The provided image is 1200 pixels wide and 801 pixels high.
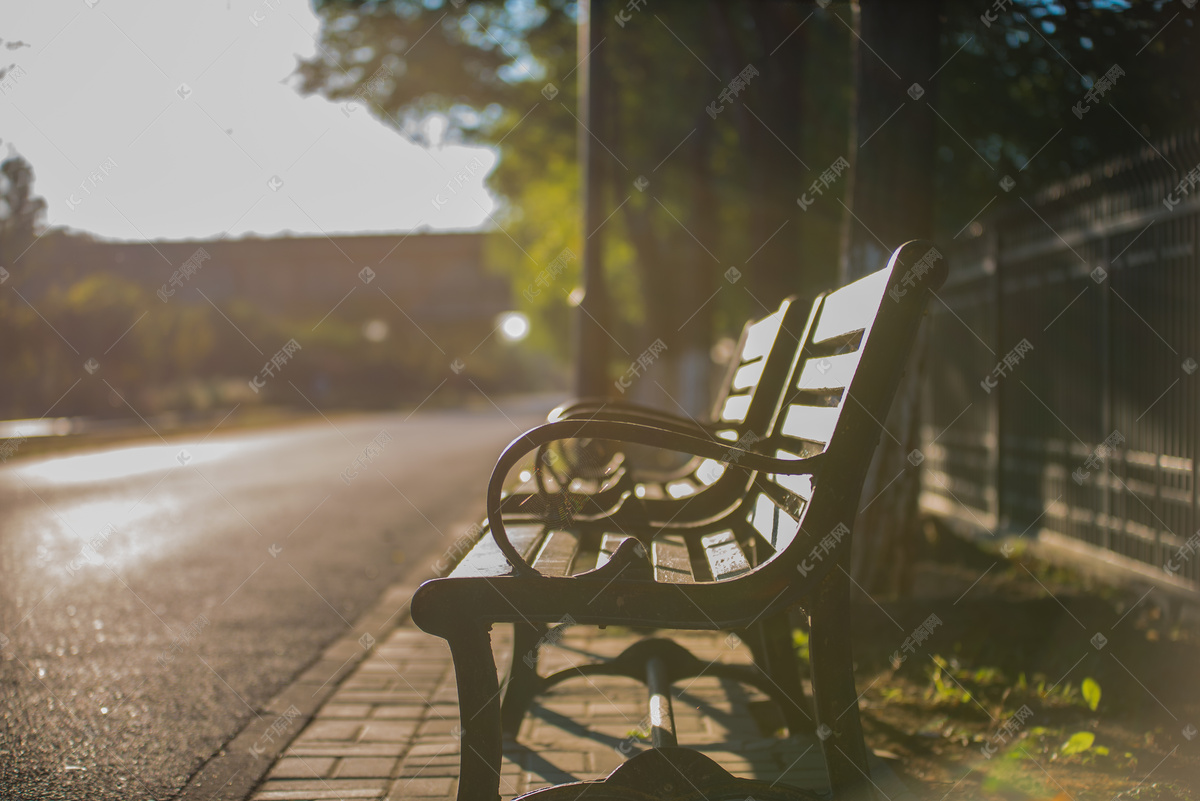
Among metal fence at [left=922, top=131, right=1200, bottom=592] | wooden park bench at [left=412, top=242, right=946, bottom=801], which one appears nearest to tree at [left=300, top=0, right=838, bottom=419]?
metal fence at [left=922, top=131, right=1200, bottom=592]

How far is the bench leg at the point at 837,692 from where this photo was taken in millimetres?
1890

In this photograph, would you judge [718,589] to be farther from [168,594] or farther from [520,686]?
[168,594]

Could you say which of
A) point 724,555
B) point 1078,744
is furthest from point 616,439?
point 1078,744

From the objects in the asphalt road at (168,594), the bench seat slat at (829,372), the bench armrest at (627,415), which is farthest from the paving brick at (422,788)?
the bench seat slat at (829,372)

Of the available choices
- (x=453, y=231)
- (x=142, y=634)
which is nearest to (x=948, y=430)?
(x=142, y=634)

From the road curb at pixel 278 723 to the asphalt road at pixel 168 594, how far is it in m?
0.07

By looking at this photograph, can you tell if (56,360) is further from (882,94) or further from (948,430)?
(882,94)

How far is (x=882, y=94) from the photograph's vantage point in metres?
4.27

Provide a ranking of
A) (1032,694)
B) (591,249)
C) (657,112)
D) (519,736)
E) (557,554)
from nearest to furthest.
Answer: (557,554) < (519,736) < (1032,694) < (591,249) < (657,112)

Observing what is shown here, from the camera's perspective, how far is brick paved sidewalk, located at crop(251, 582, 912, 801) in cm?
260

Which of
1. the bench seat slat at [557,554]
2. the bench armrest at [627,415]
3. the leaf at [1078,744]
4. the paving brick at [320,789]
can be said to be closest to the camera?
the bench seat slat at [557,554]

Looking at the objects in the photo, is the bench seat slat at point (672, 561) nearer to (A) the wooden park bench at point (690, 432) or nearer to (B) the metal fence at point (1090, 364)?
(A) the wooden park bench at point (690, 432)

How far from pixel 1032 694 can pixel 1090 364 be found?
106 inches

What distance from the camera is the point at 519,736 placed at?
9.73 feet
